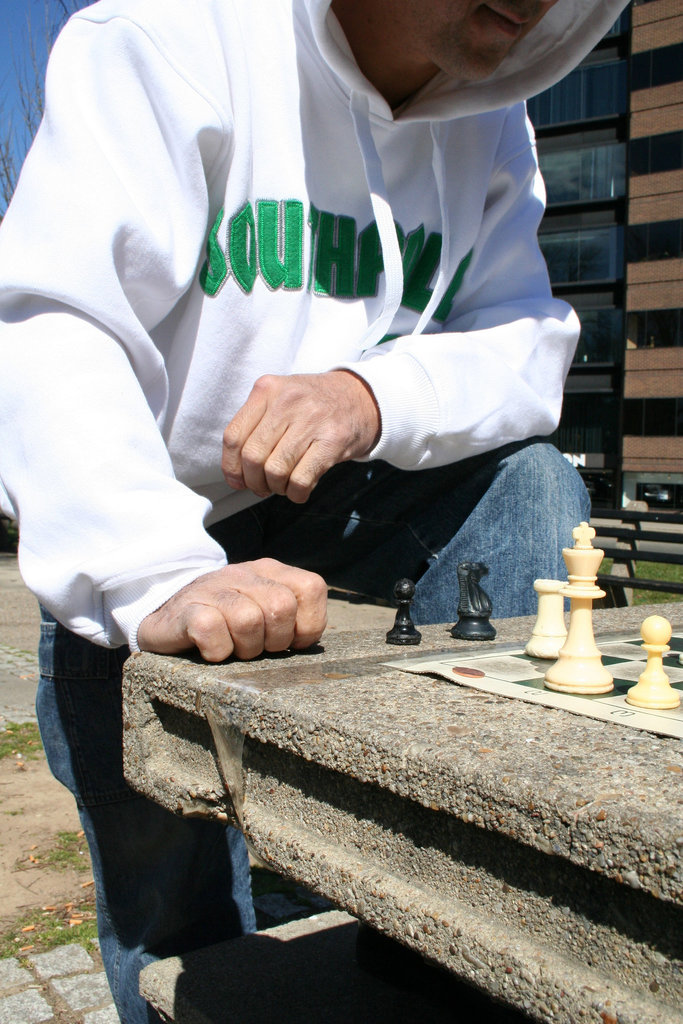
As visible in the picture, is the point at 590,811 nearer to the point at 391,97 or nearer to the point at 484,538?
the point at 484,538

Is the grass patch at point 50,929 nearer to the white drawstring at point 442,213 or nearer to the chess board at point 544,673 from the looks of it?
the chess board at point 544,673

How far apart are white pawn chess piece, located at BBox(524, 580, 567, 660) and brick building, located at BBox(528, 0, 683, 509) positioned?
33486 mm

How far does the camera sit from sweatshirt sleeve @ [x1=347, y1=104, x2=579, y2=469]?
1.63 meters

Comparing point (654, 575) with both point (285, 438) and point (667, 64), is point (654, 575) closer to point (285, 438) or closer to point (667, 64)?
point (285, 438)

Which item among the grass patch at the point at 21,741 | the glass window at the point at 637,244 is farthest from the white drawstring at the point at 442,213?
the glass window at the point at 637,244

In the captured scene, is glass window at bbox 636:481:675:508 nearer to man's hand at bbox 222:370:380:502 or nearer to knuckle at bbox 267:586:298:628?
man's hand at bbox 222:370:380:502

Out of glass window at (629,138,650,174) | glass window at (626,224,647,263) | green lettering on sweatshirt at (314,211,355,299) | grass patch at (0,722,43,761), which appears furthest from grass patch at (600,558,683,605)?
glass window at (629,138,650,174)

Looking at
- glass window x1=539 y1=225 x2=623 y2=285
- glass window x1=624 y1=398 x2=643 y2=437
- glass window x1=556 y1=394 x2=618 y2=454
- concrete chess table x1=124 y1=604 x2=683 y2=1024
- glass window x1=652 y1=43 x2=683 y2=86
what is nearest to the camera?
concrete chess table x1=124 y1=604 x2=683 y2=1024

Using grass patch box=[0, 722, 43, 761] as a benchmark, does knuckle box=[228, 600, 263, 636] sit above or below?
above

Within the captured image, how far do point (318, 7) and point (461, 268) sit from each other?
66cm

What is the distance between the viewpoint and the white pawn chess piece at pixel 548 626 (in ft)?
4.07

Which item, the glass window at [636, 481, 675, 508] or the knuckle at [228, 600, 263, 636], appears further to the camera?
the glass window at [636, 481, 675, 508]

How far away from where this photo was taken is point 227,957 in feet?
5.58

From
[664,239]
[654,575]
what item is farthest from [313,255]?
[664,239]
